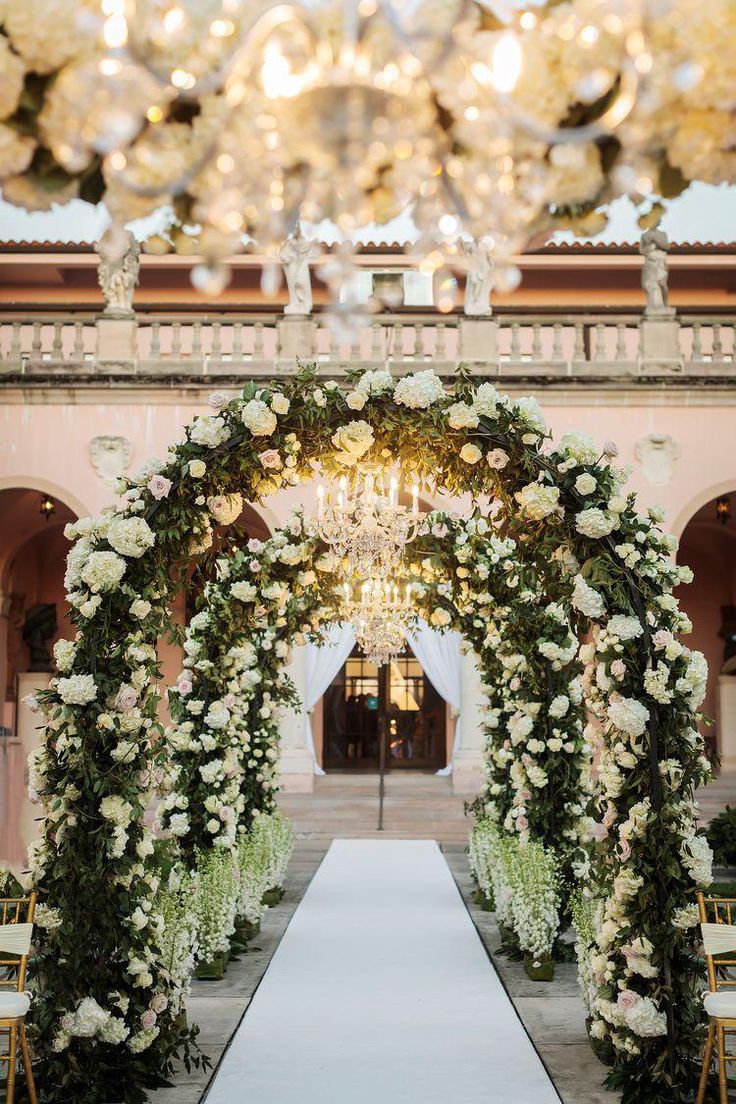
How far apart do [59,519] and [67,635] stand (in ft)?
8.54

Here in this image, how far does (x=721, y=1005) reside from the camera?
468cm

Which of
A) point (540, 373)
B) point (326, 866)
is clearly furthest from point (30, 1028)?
point (540, 373)

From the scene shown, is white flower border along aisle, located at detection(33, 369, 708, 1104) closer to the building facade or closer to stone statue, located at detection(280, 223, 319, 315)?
the building facade

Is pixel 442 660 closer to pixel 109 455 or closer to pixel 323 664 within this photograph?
pixel 323 664

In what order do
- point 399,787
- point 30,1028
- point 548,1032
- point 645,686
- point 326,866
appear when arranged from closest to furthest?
point 30,1028 < point 645,686 < point 548,1032 < point 326,866 < point 399,787

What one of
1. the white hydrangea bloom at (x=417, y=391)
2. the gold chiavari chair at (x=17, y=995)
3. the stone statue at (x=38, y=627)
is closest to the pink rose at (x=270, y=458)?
the white hydrangea bloom at (x=417, y=391)

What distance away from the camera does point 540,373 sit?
16.2 metres

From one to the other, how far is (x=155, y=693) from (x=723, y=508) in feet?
42.2

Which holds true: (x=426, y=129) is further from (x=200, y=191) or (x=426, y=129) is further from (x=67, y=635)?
(x=67, y=635)

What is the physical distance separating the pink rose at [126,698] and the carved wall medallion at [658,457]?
12.1 metres

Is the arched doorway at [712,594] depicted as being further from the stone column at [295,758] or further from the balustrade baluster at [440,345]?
the stone column at [295,758]

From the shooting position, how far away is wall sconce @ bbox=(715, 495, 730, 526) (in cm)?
1688

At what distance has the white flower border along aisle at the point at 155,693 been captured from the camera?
17.4ft

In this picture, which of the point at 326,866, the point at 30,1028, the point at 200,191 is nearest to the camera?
the point at 200,191
